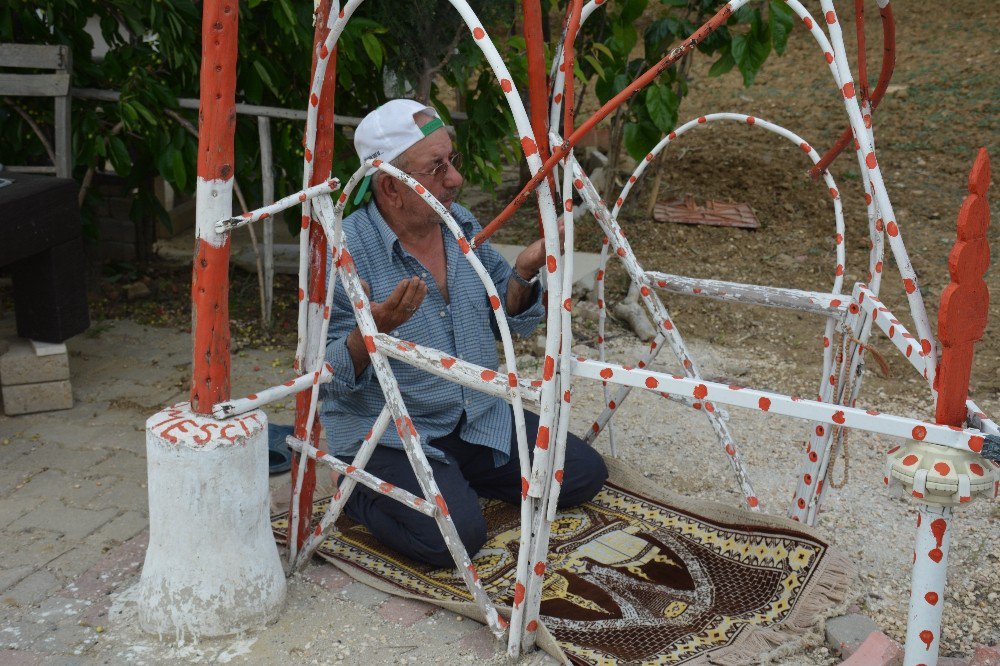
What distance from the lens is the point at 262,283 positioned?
14.4 feet

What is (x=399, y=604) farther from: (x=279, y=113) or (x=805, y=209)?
(x=805, y=209)

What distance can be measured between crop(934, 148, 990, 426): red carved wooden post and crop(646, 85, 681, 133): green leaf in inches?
93.6

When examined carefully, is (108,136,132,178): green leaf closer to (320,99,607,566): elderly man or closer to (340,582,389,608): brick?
(320,99,607,566): elderly man

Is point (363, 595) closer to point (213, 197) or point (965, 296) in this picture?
point (213, 197)

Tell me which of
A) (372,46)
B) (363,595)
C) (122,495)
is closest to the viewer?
(363,595)

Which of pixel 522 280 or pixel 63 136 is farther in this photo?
pixel 63 136

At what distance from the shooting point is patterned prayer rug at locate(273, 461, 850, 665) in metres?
2.29

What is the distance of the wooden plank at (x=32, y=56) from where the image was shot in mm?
3928

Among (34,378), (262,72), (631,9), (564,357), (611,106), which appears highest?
(631,9)

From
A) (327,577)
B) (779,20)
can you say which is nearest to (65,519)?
(327,577)

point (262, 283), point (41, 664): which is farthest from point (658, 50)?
point (41, 664)

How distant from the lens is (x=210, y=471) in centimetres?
213

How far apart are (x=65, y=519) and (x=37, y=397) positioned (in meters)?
0.86

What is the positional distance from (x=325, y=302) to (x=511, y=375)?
2.00 feet
